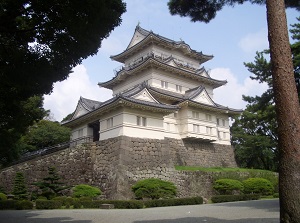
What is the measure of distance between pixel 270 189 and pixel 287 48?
20.9 m

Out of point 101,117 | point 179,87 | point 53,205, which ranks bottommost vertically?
point 53,205

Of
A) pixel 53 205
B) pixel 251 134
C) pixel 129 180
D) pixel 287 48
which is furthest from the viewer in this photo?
pixel 251 134

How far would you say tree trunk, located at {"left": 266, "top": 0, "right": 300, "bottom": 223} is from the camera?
555 cm

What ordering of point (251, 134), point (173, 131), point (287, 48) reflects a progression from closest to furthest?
point (287, 48)
point (173, 131)
point (251, 134)

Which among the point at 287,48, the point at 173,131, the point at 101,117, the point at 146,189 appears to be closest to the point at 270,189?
the point at 173,131

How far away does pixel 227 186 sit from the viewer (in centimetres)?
2333

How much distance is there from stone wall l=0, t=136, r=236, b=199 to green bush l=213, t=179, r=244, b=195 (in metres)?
0.80

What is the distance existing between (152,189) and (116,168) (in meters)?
3.05

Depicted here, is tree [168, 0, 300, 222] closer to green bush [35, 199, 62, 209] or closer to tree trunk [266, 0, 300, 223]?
tree trunk [266, 0, 300, 223]

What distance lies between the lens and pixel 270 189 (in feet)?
80.3

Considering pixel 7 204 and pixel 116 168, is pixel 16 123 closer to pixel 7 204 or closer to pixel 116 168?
pixel 7 204

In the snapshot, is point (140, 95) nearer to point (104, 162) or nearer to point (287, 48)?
point (104, 162)

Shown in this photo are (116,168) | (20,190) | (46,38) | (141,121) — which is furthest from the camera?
(141,121)

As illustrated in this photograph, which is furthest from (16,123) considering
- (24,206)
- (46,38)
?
(24,206)
